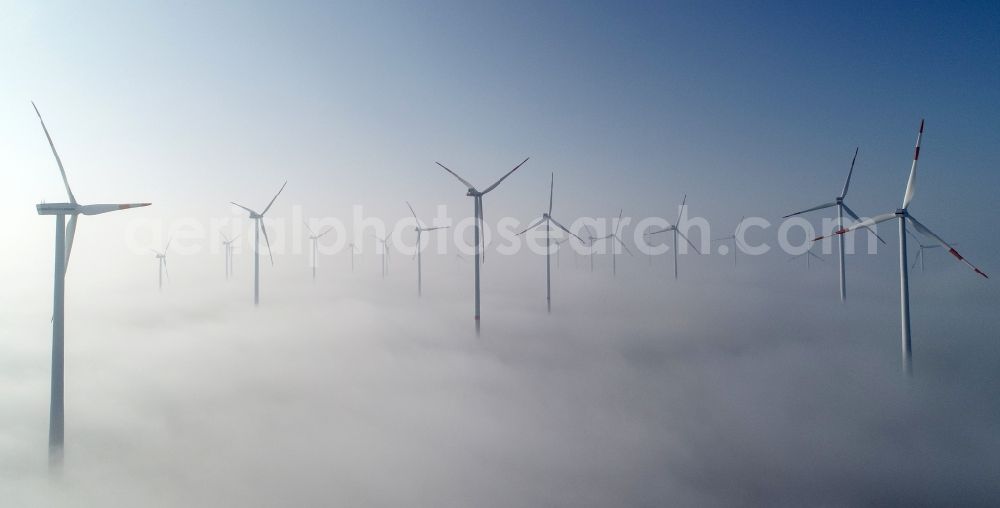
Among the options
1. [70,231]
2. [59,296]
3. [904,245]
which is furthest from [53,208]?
[904,245]

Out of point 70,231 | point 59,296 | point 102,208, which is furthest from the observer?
point 102,208

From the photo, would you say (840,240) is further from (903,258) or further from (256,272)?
(256,272)

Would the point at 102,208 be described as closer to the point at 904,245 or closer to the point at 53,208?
the point at 53,208

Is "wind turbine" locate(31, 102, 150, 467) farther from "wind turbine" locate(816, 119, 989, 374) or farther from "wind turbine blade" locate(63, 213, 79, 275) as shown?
"wind turbine" locate(816, 119, 989, 374)

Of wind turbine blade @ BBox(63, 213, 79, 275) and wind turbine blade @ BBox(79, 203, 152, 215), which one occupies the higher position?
wind turbine blade @ BBox(79, 203, 152, 215)

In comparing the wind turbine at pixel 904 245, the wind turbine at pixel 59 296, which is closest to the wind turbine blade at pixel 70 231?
the wind turbine at pixel 59 296

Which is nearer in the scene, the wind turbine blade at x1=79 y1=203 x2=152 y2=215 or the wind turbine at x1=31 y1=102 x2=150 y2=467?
the wind turbine at x1=31 y1=102 x2=150 y2=467

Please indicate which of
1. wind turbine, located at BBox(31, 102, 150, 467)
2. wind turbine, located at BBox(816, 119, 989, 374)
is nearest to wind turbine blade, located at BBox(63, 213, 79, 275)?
wind turbine, located at BBox(31, 102, 150, 467)

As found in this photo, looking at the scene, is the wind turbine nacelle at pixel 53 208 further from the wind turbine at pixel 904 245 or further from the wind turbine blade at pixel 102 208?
the wind turbine at pixel 904 245

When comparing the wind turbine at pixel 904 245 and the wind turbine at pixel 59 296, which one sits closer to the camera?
the wind turbine at pixel 59 296
